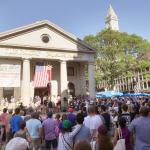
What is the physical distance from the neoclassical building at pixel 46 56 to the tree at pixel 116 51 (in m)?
6.96

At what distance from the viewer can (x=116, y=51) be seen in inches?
1784

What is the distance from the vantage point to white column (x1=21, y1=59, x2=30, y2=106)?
110ft

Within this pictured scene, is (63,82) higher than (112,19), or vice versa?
(112,19)

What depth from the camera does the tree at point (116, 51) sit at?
4562cm

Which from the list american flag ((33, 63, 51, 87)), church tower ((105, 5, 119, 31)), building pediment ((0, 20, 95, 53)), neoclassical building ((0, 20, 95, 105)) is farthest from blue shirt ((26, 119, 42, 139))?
church tower ((105, 5, 119, 31))

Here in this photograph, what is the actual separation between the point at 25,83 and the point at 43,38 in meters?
6.53

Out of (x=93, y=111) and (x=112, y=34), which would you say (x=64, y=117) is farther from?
(x=112, y=34)

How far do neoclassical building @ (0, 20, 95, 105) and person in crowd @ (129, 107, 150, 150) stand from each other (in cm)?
2591

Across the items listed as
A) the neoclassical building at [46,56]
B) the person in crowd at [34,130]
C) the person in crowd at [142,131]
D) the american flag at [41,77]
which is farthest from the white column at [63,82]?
the person in crowd at [142,131]

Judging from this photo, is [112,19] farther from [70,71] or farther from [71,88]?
[71,88]

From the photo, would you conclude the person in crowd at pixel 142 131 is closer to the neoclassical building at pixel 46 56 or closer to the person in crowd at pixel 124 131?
the person in crowd at pixel 124 131

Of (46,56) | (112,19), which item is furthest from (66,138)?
(112,19)

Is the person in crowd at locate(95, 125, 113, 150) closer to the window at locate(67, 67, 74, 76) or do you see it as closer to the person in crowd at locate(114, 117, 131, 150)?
the person in crowd at locate(114, 117, 131, 150)

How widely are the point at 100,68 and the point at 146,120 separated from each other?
1624 inches
